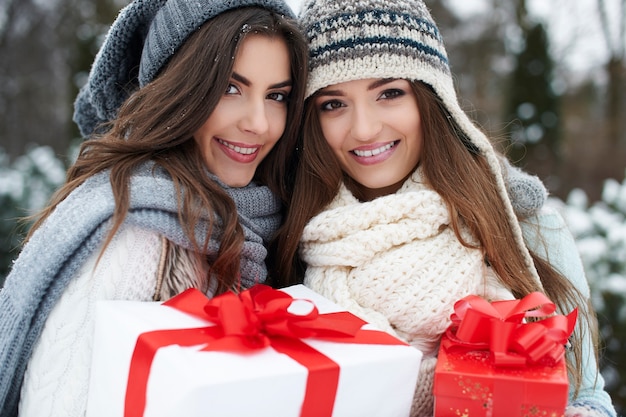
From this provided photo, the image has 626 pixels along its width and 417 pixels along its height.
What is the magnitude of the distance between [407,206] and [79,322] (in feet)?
3.37

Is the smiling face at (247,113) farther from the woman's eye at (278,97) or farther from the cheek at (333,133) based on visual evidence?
the cheek at (333,133)

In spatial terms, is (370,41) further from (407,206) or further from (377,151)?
(407,206)

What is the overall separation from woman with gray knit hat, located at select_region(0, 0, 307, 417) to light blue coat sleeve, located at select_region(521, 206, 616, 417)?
95cm

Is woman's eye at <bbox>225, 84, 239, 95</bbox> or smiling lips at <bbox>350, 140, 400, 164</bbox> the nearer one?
woman's eye at <bbox>225, 84, 239, 95</bbox>

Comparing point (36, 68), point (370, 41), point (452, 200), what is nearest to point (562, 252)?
point (452, 200)

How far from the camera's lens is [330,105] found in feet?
7.41

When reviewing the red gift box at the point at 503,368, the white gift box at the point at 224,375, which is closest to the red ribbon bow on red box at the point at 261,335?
the white gift box at the point at 224,375

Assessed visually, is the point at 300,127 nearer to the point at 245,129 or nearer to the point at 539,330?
the point at 245,129

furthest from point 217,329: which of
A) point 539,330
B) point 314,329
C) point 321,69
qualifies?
point 321,69

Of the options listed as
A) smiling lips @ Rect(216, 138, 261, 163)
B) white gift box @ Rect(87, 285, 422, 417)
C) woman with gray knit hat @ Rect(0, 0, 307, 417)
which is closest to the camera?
white gift box @ Rect(87, 285, 422, 417)

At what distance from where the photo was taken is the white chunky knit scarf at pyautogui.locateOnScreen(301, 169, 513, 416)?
73.0 inches

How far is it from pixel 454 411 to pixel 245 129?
3.59 ft

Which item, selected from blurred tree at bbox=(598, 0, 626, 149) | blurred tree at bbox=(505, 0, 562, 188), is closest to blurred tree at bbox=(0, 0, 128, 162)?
blurred tree at bbox=(505, 0, 562, 188)

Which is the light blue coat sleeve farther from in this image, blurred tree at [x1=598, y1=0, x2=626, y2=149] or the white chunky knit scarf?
blurred tree at [x1=598, y1=0, x2=626, y2=149]
